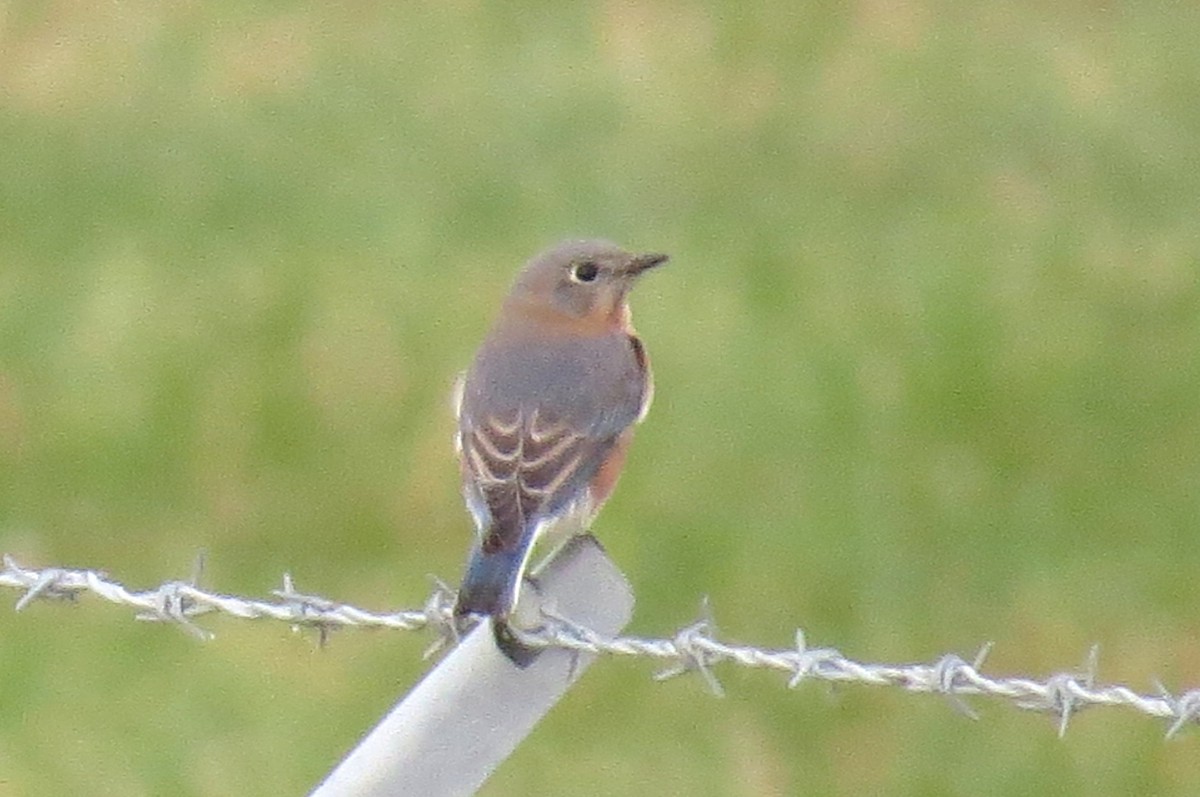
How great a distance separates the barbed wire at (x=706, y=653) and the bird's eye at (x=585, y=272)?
264 cm

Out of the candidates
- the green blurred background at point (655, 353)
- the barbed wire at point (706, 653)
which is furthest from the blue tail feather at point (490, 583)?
the green blurred background at point (655, 353)

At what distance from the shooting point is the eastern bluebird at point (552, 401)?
22.1 feet

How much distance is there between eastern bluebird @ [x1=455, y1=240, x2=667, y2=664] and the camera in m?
6.75

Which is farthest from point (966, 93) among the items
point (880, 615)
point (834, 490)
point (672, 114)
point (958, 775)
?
point (958, 775)

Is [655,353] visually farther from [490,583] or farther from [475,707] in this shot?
[475,707]

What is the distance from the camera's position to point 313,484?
1204 cm

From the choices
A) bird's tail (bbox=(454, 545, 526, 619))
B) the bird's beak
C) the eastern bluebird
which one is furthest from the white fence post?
the bird's beak

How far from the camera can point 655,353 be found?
12.5m

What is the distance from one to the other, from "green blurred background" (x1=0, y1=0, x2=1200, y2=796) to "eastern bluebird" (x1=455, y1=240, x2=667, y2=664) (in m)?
2.75

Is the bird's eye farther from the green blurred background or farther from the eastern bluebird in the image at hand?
the green blurred background

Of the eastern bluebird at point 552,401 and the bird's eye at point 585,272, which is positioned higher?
the bird's eye at point 585,272

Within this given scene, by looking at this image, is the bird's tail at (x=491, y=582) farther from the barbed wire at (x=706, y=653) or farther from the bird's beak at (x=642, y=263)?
the bird's beak at (x=642, y=263)

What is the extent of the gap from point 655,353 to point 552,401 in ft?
17.2

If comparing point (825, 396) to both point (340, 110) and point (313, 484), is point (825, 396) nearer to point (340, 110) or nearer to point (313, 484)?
point (313, 484)
